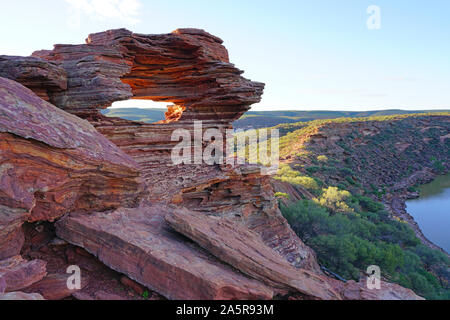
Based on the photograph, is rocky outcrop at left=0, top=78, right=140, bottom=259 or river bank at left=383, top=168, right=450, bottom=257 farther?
river bank at left=383, top=168, right=450, bottom=257

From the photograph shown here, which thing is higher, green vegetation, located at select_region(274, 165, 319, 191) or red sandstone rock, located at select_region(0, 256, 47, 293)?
red sandstone rock, located at select_region(0, 256, 47, 293)

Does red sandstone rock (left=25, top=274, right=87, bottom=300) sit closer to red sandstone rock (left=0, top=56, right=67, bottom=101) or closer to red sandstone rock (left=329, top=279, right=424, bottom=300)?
red sandstone rock (left=329, top=279, right=424, bottom=300)

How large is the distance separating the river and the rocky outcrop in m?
29.9

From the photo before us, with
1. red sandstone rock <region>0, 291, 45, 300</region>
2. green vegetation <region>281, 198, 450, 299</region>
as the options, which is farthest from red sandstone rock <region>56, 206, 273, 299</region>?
green vegetation <region>281, 198, 450, 299</region>

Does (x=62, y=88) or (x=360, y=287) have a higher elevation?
(x=62, y=88)

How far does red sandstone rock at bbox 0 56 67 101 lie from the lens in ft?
28.6

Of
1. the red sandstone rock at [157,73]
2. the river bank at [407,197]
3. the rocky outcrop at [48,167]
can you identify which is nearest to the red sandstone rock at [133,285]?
the rocky outcrop at [48,167]

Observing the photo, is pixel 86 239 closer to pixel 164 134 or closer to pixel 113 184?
pixel 113 184

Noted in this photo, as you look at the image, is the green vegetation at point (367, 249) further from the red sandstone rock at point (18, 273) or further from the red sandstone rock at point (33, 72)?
the red sandstone rock at point (33, 72)

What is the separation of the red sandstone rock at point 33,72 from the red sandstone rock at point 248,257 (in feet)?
20.2

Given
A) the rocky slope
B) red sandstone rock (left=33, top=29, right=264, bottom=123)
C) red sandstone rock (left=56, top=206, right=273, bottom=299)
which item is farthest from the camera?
the rocky slope

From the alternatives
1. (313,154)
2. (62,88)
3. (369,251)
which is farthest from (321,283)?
(313,154)
